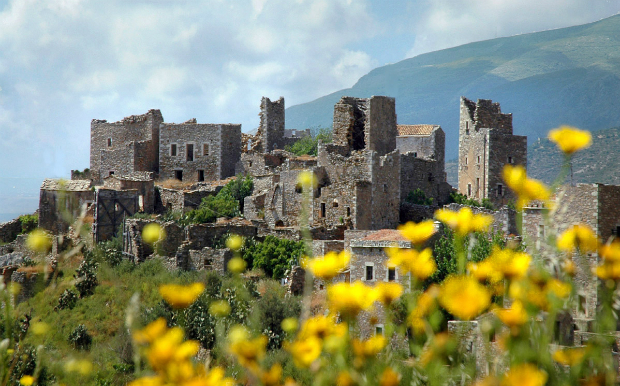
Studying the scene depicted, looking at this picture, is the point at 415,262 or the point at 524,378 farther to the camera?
the point at 415,262

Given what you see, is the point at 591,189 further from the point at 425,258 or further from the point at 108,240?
the point at 108,240

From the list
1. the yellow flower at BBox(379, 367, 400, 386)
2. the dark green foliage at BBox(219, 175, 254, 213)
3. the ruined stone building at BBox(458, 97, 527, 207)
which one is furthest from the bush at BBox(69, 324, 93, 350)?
the ruined stone building at BBox(458, 97, 527, 207)

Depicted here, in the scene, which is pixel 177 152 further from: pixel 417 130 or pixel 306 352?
pixel 306 352

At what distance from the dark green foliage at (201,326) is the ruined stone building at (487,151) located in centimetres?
2036

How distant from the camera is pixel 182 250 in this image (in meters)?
28.3

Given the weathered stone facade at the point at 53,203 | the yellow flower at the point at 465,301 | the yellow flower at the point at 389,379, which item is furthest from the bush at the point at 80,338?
the yellow flower at the point at 465,301

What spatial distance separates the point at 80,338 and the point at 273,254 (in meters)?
8.86

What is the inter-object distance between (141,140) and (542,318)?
44236mm

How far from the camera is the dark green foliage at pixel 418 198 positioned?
33.6 m

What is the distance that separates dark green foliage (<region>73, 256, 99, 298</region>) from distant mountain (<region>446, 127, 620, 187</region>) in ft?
149

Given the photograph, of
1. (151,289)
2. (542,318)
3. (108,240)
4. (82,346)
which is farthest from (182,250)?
(542,318)

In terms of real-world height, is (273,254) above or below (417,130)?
below

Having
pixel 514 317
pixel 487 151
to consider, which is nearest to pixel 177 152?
pixel 487 151

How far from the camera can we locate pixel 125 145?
145 ft
